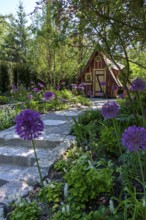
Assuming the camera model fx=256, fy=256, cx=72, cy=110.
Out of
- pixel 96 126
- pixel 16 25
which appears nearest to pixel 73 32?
pixel 96 126

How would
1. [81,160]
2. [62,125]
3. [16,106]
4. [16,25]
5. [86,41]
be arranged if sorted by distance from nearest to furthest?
1. [81,160]
2. [86,41]
3. [62,125]
4. [16,106]
5. [16,25]

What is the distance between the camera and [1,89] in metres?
12.4

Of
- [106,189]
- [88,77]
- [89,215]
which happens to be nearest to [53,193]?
[106,189]

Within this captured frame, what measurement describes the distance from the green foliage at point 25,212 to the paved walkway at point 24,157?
14.5 inches

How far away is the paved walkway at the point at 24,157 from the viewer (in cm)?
284

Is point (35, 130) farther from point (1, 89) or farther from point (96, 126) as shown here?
point (1, 89)

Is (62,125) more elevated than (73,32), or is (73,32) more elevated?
(73,32)

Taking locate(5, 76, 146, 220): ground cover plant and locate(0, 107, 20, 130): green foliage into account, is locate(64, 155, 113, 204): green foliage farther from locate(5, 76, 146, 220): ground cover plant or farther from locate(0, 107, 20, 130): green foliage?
locate(0, 107, 20, 130): green foliage

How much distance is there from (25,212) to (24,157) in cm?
A: 184

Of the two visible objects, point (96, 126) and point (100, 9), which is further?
point (96, 126)

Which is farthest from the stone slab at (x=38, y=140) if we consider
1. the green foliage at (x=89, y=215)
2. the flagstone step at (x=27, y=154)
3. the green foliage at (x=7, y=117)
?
the green foliage at (x=89, y=215)

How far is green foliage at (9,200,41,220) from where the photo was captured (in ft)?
6.54

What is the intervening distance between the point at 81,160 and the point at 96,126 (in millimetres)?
1791

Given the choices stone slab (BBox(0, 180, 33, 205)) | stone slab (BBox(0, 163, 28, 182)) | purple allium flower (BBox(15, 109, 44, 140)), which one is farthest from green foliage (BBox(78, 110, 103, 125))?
purple allium flower (BBox(15, 109, 44, 140))
